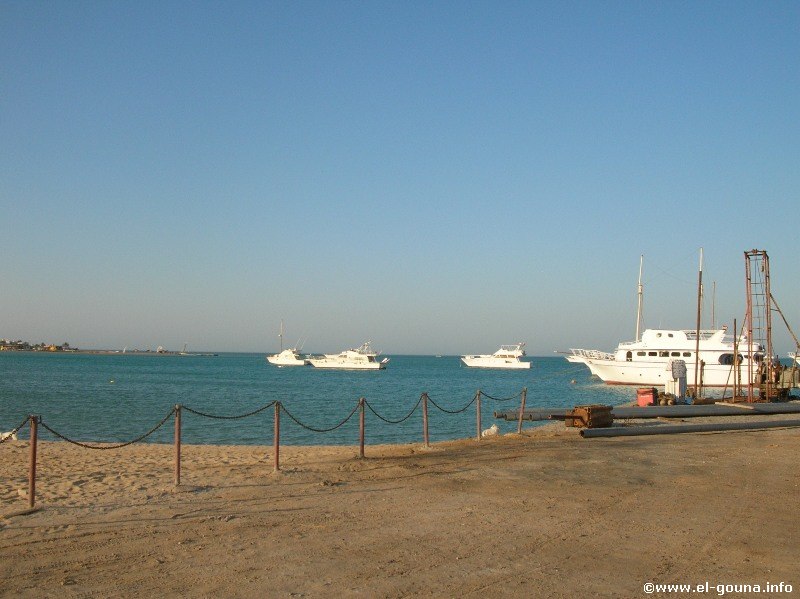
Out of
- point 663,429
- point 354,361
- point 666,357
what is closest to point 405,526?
point 663,429

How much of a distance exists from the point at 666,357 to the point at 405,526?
172 ft

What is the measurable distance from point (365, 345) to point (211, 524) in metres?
105

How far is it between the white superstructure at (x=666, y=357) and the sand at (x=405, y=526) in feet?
142

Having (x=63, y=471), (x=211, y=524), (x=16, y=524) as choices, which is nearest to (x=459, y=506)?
(x=211, y=524)

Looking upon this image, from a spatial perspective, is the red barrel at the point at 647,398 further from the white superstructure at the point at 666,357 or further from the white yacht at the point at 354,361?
the white yacht at the point at 354,361

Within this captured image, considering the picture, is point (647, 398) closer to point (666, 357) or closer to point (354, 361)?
point (666, 357)

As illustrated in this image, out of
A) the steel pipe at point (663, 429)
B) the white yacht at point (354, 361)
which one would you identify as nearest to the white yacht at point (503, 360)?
the white yacht at point (354, 361)

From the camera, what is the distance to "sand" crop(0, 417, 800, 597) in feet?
20.9

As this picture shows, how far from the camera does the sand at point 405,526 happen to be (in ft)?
20.9

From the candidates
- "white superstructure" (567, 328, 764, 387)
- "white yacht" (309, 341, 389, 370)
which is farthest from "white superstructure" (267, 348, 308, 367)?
"white superstructure" (567, 328, 764, 387)

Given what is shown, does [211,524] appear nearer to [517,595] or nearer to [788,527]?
[517,595]

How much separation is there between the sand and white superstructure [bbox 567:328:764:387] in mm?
43189

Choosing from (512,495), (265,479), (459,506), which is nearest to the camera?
(459,506)

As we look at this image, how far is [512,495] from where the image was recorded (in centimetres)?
1021
